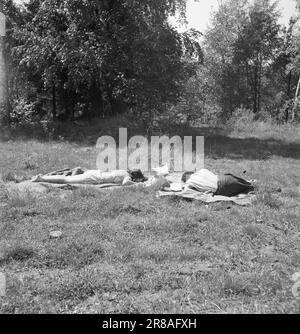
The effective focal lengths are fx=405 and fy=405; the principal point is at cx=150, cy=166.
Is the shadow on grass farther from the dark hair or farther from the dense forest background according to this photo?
the dark hair

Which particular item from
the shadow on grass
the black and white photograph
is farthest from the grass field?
the shadow on grass

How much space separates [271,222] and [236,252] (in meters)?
1.33

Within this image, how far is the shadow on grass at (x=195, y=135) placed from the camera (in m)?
12.3

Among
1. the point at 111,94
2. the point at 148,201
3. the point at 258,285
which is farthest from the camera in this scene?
the point at 111,94

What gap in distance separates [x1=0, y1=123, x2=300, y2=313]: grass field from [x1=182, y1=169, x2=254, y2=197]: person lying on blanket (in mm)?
406

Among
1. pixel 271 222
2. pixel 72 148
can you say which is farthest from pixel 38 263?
pixel 72 148

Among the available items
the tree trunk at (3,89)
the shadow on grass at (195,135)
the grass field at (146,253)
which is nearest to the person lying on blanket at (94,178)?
the grass field at (146,253)

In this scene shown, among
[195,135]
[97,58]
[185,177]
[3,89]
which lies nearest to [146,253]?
[185,177]

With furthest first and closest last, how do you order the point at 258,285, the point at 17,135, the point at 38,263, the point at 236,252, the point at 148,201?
the point at 17,135 < the point at 148,201 < the point at 236,252 < the point at 38,263 < the point at 258,285

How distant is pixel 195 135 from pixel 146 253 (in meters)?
10.7

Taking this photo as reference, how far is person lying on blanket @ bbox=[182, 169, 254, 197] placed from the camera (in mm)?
7172

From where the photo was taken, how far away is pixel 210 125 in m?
18.0

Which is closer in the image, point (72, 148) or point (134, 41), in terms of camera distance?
point (72, 148)

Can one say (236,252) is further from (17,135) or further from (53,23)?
(53,23)
